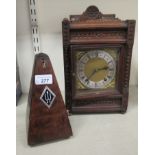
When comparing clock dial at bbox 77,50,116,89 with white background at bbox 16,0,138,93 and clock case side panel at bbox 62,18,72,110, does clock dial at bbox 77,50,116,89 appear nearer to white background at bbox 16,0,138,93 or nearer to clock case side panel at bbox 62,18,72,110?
clock case side panel at bbox 62,18,72,110

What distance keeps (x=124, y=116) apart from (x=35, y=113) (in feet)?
1.10

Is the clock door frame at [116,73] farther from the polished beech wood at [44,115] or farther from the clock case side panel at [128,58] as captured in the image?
the polished beech wood at [44,115]

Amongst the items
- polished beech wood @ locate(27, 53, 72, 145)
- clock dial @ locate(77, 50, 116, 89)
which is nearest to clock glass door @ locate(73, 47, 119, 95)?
clock dial @ locate(77, 50, 116, 89)

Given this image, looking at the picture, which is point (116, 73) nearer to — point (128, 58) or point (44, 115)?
point (128, 58)

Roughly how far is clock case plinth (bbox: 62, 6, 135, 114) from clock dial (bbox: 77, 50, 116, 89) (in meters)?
0.02

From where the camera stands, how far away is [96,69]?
2.91 ft

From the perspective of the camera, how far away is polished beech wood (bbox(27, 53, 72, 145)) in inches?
28.1

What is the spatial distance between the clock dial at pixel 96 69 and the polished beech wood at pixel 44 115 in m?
0.17

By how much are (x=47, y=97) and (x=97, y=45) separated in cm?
25

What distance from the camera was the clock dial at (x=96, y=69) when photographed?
0.87 metres

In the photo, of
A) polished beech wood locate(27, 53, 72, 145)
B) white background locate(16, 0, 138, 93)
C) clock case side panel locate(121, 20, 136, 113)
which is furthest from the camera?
white background locate(16, 0, 138, 93)

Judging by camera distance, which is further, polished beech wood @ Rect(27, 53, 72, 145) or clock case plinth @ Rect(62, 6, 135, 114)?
clock case plinth @ Rect(62, 6, 135, 114)

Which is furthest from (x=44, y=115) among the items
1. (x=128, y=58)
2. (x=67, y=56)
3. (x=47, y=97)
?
(x=128, y=58)
